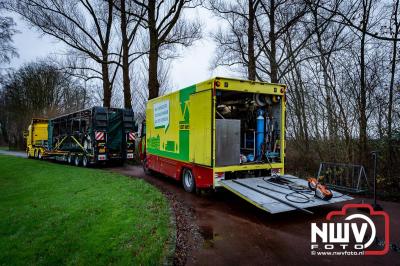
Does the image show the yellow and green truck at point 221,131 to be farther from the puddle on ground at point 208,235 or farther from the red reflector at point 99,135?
the red reflector at point 99,135

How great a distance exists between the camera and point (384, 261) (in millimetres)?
3557

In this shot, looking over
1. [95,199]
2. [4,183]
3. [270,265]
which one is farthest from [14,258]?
[4,183]

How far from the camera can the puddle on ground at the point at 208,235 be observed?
416cm

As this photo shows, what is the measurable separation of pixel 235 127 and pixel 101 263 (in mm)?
4308

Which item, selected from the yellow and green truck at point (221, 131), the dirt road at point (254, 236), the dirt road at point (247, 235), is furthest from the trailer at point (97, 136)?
the dirt road at point (254, 236)

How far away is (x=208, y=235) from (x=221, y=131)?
273cm

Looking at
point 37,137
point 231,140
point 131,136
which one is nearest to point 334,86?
point 231,140

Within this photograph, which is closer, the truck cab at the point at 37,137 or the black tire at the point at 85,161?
the black tire at the point at 85,161

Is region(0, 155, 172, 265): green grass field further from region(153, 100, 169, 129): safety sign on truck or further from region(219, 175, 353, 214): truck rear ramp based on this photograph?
region(153, 100, 169, 129): safety sign on truck

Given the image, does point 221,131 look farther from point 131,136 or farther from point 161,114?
point 131,136

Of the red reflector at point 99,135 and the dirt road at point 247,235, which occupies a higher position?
the red reflector at point 99,135

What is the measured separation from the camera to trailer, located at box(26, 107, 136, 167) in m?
13.6

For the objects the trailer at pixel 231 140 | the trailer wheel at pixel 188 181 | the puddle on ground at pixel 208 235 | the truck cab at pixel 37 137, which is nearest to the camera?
the puddle on ground at pixel 208 235

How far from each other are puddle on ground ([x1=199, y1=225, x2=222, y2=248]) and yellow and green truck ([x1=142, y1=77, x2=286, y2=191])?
1571 millimetres
